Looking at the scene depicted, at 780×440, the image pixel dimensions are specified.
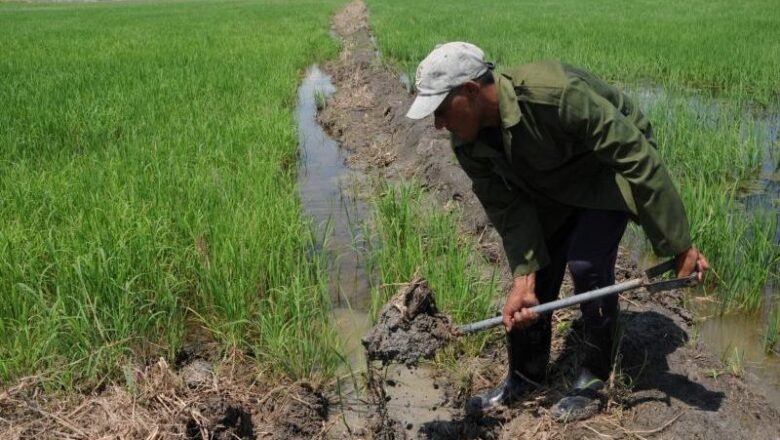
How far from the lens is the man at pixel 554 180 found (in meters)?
1.82

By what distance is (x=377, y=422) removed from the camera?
228cm

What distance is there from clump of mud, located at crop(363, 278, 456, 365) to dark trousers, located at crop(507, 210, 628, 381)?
351 millimetres

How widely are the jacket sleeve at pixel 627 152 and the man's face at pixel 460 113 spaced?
Result: 0.79 ft

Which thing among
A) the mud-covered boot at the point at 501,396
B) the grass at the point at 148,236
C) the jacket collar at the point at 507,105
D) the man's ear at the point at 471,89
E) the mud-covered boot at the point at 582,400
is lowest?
the mud-covered boot at the point at 501,396

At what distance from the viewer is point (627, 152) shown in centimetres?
181

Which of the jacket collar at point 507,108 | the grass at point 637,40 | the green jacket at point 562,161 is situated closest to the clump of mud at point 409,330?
the green jacket at point 562,161

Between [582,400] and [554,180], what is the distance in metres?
0.74

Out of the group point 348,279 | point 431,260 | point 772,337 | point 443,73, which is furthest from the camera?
point 348,279

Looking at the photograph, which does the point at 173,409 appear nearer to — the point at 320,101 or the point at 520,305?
the point at 520,305

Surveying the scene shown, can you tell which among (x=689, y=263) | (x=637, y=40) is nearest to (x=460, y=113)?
(x=689, y=263)

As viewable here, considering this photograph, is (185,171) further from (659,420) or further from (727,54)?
(727,54)

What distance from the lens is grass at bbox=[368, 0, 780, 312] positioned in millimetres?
3166

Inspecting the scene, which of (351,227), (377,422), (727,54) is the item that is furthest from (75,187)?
(727,54)

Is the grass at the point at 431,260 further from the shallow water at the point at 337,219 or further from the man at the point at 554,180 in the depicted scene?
the man at the point at 554,180
